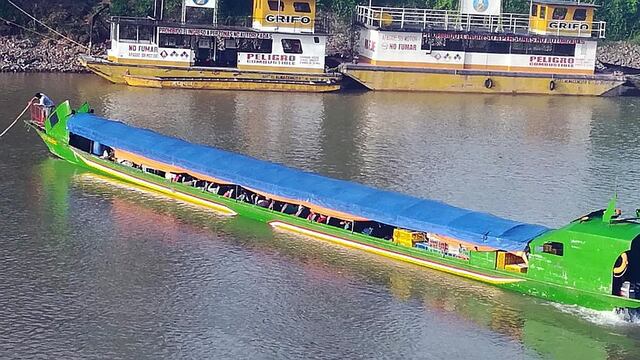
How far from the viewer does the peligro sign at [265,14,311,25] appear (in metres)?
43.3

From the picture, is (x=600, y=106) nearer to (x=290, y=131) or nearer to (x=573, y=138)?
(x=573, y=138)

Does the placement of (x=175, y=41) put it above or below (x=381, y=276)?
above

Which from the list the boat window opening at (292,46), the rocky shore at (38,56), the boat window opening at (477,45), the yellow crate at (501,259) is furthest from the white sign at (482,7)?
the yellow crate at (501,259)

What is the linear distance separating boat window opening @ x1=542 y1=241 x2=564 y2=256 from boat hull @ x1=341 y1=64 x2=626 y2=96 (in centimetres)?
2477

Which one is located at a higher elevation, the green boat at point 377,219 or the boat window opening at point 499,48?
the boat window opening at point 499,48

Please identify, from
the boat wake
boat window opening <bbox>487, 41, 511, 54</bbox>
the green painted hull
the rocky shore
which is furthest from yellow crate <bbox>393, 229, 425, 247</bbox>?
boat window opening <bbox>487, 41, 511, 54</bbox>

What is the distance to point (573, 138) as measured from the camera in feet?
124

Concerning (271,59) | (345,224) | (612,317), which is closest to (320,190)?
(345,224)

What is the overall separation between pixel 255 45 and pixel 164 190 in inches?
709

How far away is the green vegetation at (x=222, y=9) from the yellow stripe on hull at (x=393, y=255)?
25176mm

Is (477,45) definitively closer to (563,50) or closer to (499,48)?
(499,48)

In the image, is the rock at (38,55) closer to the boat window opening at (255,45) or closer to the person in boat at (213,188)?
the boat window opening at (255,45)

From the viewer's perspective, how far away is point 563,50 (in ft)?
155

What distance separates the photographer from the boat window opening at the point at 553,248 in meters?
20.2
